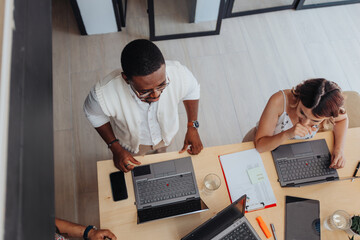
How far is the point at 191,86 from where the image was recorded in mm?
1646

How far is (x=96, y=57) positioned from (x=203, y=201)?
2084mm

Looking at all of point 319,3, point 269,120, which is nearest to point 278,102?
point 269,120

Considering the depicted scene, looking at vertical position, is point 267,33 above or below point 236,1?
below

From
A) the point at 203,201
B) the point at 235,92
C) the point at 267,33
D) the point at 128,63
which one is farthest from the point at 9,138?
the point at 267,33

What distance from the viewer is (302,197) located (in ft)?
5.22

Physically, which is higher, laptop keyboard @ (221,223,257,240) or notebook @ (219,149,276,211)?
notebook @ (219,149,276,211)

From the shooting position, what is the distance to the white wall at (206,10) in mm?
3033

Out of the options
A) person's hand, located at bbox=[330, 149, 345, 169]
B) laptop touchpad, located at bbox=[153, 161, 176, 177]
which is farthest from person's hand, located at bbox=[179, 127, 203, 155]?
person's hand, located at bbox=[330, 149, 345, 169]

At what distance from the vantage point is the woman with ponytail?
1.58 meters

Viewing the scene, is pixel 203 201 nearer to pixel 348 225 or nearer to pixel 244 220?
pixel 244 220

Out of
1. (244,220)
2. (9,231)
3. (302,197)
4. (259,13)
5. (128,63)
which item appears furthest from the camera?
(259,13)

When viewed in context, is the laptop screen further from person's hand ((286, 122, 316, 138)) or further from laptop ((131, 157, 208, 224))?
person's hand ((286, 122, 316, 138))

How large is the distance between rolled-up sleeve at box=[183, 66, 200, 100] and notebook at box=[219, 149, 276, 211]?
396 mm

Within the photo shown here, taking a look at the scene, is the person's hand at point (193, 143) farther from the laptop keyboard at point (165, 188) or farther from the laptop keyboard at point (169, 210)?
the laptop keyboard at point (169, 210)
